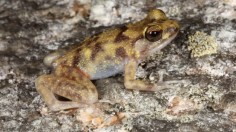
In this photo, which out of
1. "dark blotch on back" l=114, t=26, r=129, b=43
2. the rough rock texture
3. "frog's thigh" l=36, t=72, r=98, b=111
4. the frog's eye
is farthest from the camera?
"dark blotch on back" l=114, t=26, r=129, b=43

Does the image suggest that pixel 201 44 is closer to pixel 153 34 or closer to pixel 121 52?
pixel 153 34

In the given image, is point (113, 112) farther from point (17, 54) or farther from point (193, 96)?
point (17, 54)

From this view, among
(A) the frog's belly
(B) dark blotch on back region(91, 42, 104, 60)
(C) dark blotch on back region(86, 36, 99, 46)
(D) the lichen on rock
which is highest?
(C) dark blotch on back region(86, 36, 99, 46)

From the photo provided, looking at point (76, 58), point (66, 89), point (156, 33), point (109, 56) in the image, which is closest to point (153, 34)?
point (156, 33)

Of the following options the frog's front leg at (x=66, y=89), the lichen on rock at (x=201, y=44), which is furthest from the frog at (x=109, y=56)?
the lichen on rock at (x=201, y=44)

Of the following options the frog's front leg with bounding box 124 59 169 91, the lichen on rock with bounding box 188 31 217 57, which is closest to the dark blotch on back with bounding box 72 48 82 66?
the frog's front leg with bounding box 124 59 169 91

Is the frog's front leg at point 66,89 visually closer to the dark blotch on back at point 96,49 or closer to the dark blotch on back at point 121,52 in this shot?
the dark blotch on back at point 96,49

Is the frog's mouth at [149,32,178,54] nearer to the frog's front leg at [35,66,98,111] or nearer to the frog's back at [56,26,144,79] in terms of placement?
the frog's back at [56,26,144,79]

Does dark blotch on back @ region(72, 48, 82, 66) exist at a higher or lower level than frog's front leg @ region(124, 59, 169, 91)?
higher

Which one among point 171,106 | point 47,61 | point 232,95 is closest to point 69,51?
point 47,61
